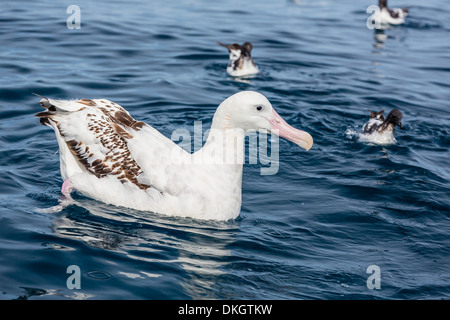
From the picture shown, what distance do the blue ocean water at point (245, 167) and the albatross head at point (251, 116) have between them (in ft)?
4.07

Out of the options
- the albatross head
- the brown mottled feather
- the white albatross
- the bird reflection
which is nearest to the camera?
the bird reflection

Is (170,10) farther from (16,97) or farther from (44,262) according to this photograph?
(44,262)

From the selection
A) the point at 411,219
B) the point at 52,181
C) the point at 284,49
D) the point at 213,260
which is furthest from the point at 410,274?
the point at 284,49

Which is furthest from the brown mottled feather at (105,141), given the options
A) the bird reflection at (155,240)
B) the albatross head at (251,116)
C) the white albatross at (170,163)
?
the albatross head at (251,116)

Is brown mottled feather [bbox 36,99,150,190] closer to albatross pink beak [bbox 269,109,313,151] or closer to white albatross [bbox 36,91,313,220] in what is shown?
white albatross [bbox 36,91,313,220]

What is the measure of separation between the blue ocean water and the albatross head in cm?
124

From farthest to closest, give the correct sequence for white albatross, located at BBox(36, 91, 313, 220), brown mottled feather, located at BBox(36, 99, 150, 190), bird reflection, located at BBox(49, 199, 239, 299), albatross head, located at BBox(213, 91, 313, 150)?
brown mottled feather, located at BBox(36, 99, 150, 190) → white albatross, located at BBox(36, 91, 313, 220) → albatross head, located at BBox(213, 91, 313, 150) → bird reflection, located at BBox(49, 199, 239, 299)

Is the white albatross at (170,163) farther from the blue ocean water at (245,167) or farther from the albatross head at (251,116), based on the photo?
the blue ocean water at (245,167)

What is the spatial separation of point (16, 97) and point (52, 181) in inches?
172

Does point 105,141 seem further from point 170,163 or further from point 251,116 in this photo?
point 251,116

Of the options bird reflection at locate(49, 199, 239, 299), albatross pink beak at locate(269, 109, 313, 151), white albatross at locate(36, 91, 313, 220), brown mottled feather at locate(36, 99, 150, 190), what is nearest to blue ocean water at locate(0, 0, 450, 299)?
bird reflection at locate(49, 199, 239, 299)

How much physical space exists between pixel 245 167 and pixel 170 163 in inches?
106

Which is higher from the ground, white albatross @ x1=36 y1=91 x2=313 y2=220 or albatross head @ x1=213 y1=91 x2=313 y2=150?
albatross head @ x1=213 y1=91 x2=313 y2=150

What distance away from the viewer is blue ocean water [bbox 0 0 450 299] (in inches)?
265
